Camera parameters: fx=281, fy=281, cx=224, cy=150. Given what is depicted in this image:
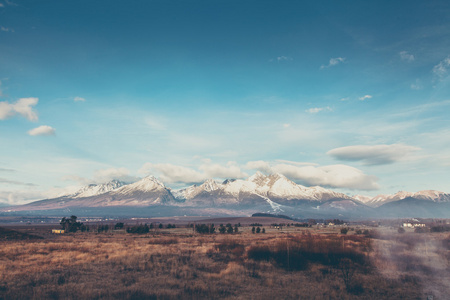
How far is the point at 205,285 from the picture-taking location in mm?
17047

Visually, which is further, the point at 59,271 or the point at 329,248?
the point at 329,248

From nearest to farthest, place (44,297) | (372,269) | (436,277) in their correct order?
(44,297)
(436,277)
(372,269)

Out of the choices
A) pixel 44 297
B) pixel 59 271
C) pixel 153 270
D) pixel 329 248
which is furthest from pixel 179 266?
pixel 329 248

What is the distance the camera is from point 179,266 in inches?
901

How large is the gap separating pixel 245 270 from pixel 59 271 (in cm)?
1348

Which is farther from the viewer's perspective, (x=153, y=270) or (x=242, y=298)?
(x=153, y=270)

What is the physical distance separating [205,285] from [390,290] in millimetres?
11123

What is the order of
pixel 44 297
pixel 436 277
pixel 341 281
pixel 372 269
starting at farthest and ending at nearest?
pixel 372 269 < pixel 436 277 < pixel 341 281 < pixel 44 297

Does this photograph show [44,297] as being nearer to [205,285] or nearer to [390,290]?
[205,285]

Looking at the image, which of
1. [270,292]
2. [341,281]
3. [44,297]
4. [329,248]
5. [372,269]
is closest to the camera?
[44,297]

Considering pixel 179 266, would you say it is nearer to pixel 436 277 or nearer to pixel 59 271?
pixel 59 271

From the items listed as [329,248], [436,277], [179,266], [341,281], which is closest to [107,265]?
[179,266]

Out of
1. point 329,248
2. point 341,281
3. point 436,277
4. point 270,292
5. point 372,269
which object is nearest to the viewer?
point 270,292

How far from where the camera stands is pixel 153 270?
21.2 m
